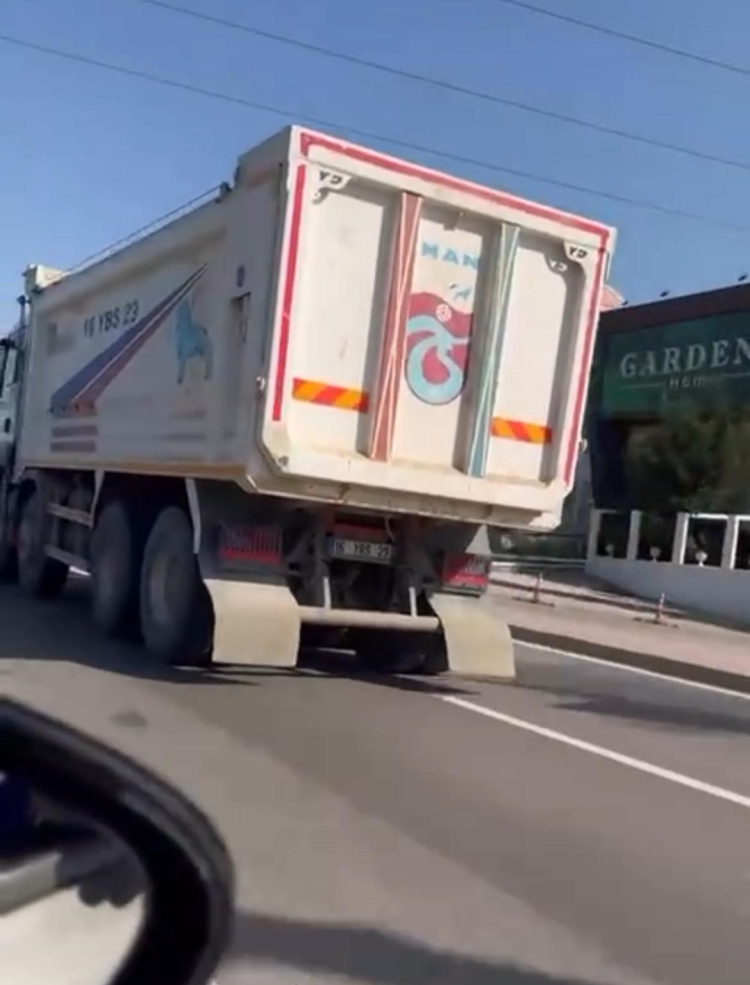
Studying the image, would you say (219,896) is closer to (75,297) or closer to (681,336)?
(75,297)

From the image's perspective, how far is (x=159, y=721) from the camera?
25.6ft

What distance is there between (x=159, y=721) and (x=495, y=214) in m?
4.41

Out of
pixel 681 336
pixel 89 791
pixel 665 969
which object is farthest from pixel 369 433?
pixel 681 336

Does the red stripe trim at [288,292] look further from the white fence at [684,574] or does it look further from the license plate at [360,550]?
the white fence at [684,574]

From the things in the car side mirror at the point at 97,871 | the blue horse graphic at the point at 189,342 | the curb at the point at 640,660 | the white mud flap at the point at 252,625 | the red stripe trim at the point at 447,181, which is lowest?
the curb at the point at 640,660

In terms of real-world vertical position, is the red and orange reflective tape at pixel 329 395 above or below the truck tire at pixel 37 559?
above

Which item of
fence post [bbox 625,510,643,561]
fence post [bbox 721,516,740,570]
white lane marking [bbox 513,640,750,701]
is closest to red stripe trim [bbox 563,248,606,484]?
white lane marking [bbox 513,640,750,701]

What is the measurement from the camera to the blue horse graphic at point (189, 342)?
380 inches

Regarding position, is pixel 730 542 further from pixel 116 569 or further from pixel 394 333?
pixel 394 333

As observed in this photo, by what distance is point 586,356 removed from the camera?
9977 millimetres

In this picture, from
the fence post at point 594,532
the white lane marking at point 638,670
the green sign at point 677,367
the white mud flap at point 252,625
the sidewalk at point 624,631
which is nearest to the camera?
the white mud flap at point 252,625

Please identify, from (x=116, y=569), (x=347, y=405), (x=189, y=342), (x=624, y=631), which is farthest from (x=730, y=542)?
(x=347, y=405)

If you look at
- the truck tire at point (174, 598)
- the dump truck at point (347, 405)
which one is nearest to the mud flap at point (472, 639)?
the dump truck at point (347, 405)

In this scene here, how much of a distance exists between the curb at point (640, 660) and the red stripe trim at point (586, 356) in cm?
423
